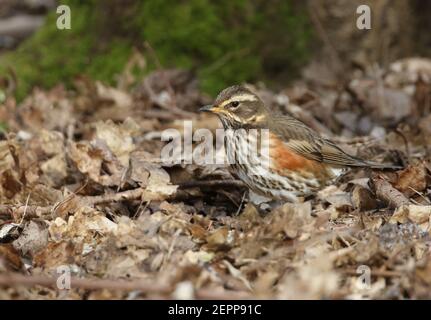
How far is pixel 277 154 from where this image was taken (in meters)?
7.41

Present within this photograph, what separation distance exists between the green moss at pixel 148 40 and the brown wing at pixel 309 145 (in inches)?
148

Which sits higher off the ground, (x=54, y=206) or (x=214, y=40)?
(x=214, y=40)

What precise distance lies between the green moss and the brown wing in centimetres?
377

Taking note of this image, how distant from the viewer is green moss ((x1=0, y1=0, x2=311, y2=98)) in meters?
11.4

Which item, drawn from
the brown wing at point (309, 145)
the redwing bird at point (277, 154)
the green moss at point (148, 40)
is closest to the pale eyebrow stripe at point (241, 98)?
the redwing bird at point (277, 154)

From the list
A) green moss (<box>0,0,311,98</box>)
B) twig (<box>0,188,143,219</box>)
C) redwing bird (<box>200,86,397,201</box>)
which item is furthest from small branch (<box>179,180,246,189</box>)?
green moss (<box>0,0,311,98</box>)

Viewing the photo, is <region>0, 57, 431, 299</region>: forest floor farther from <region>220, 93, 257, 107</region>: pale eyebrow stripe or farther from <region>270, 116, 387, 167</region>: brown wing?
<region>220, 93, 257, 107</region>: pale eyebrow stripe

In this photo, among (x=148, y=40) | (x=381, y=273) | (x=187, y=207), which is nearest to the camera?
(x=381, y=273)

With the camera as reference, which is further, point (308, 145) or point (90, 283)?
point (308, 145)

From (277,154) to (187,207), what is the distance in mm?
1071

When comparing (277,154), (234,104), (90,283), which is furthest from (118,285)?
(234,104)

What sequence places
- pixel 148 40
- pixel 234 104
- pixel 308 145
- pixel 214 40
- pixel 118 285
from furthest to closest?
pixel 214 40 → pixel 148 40 → pixel 308 145 → pixel 234 104 → pixel 118 285

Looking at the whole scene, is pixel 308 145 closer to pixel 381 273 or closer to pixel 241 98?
pixel 241 98
